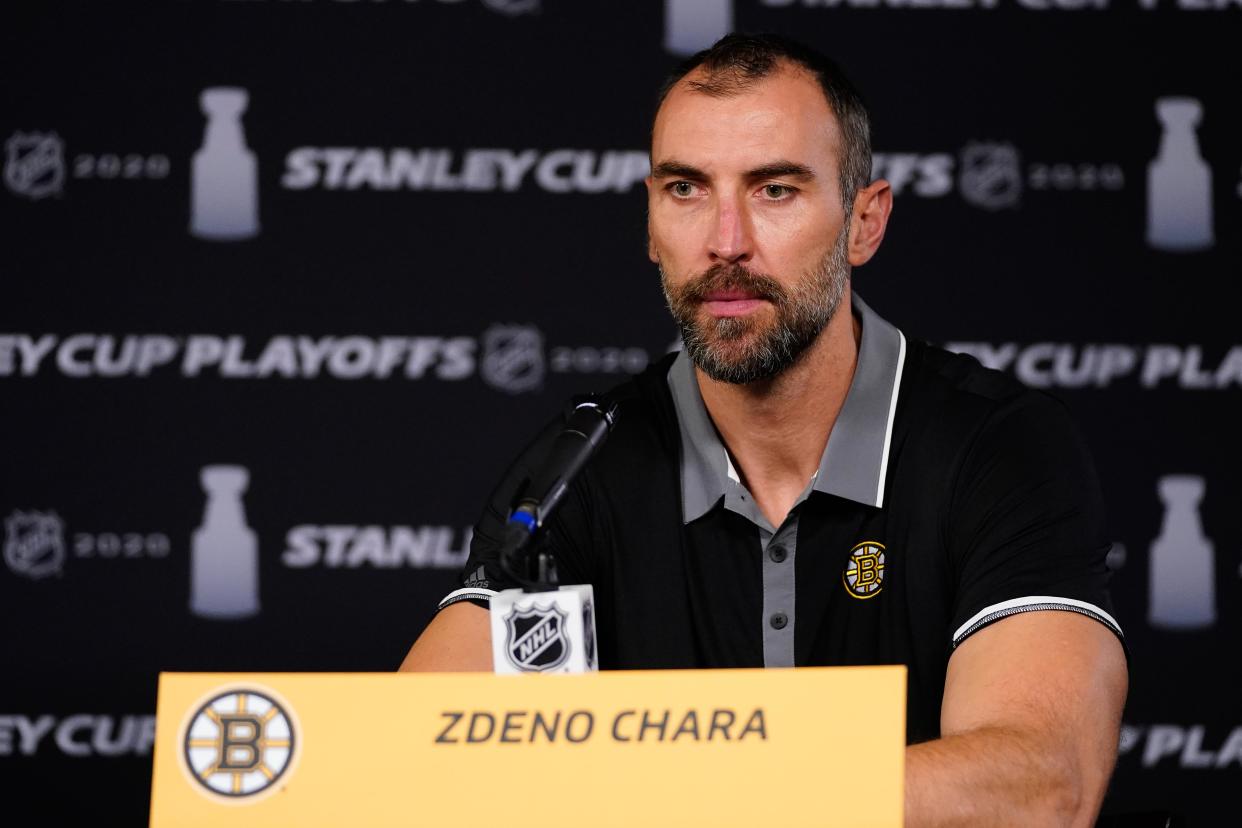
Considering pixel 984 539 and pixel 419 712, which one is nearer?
pixel 419 712

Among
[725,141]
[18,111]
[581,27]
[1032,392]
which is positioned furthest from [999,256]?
[18,111]

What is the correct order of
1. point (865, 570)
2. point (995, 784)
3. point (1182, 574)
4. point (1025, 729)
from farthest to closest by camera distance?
point (1182, 574), point (865, 570), point (1025, 729), point (995, 784)

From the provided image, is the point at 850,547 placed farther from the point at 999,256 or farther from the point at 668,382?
the point at 999,256

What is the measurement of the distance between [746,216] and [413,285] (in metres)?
1.53

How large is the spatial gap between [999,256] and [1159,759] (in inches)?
43.6

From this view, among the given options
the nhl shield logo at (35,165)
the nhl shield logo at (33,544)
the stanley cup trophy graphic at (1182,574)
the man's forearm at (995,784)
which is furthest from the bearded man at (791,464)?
the nhl shield logo at (35,165)

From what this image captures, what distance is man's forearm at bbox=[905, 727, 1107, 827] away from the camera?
1.22 meters

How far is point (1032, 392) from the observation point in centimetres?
189

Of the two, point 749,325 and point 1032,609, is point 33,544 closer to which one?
point 749,325

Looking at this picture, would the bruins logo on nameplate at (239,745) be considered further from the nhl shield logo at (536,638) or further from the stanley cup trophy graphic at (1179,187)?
the stanley cup trophy graphic at (1179,187)

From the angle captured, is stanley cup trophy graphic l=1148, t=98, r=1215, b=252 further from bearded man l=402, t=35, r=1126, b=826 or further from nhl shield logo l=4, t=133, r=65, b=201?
nhl shield logo l=4, t=133, r=65, b=201

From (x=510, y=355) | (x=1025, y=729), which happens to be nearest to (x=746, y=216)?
(x=1025, y=729)

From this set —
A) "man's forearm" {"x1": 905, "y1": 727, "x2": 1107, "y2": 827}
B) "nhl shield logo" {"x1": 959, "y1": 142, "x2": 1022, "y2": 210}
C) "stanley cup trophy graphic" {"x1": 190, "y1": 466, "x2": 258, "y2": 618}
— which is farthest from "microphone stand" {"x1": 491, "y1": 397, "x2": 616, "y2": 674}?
"nhl shield logo" {"x1": 959, "y1": 142, "x2": 1022, "y2": 210}

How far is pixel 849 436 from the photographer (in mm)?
1887
